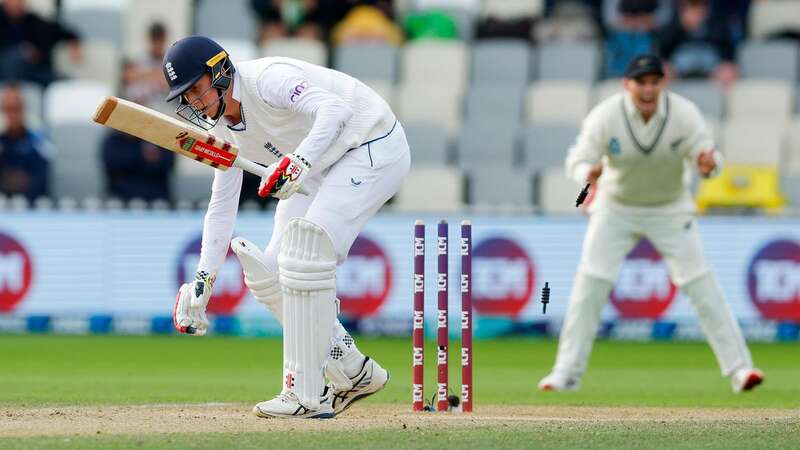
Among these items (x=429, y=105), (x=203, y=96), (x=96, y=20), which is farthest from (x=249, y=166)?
(x=96, y=20)

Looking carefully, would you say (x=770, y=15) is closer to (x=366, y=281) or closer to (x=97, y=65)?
(x=366, y=281)

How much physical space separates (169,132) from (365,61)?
28.2 feet

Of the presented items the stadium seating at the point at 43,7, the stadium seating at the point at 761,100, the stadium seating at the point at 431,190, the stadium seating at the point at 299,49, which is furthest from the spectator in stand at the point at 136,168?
the stadium seating at the point at 761,100

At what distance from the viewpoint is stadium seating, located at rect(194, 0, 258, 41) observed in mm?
15383

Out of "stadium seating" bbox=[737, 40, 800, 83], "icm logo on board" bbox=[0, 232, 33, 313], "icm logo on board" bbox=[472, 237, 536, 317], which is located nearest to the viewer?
"icm logo on board" bbox=[472, 237, 536, 317]

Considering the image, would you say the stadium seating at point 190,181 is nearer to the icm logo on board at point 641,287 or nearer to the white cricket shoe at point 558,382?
the icm logo on board at point 641,287

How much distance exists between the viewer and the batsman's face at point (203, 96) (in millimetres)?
6312

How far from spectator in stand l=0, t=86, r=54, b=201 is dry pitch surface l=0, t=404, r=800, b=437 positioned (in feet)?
20.6

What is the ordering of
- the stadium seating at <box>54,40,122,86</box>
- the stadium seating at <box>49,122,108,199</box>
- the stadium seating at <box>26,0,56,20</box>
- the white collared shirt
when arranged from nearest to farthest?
the white collared shirt < the stadium seating at <box>49,122,108,199</box> < the stadium seating at <box>54,40,122,86</box> < the stadium seating at <box>26,0,56,20</box>

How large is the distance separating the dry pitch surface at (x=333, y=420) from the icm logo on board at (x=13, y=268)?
5.43 meters

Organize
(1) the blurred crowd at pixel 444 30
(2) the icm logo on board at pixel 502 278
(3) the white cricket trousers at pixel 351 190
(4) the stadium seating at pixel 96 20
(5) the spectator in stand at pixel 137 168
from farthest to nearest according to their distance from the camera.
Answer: (4) the stadium seating at pixel 96 20 → (1) the blurred crowd at pixel 444 30 → (5) the spectator in stand at pixel 137 168 → (2) the icm logo on board at pixel 502 278 → (3) the white cricket trousers at pixel 351 190

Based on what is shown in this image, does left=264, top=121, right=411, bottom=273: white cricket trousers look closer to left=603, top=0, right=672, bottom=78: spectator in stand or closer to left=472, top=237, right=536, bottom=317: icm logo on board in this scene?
left=472, top=237, right=536, bottom=317: icm logo on board

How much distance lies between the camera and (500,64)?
587 inches

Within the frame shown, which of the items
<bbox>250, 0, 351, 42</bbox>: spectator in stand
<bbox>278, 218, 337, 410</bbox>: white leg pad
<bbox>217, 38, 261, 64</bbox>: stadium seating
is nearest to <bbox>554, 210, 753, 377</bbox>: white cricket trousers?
<bbox>278, 218, 337, 410</bbox>: white leg pad
